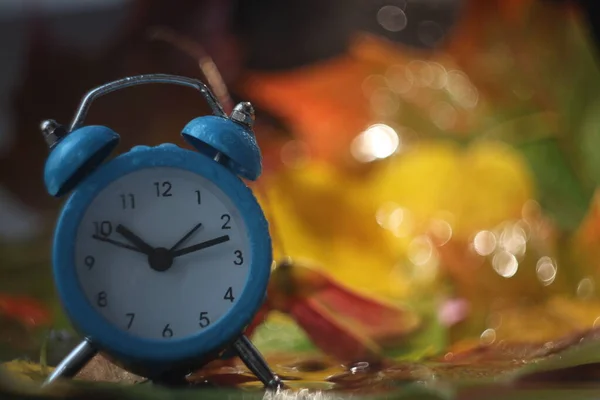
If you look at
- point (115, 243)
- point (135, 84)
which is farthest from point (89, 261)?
point (135, 84)

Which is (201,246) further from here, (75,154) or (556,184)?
(556,184)

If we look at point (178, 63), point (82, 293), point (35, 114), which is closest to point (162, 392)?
point (82, 293)

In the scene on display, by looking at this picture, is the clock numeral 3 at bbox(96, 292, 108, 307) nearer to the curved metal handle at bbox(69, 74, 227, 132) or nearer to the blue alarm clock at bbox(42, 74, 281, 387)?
the blue alarm clock at bbox(42, 74, 281, 387)

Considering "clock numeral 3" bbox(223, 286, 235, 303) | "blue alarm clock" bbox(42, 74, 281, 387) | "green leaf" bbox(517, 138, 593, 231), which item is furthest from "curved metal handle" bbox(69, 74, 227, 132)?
"green leaf" bbox(517, 138, 593, 231)

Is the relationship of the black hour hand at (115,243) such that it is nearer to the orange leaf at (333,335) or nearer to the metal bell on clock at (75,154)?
the metal bell on clock at (75,154)

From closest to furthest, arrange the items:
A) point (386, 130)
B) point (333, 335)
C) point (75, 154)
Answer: point (75, 154)
point (333, 335)
point (386, 130)

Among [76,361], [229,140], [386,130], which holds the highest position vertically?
[386,130]
